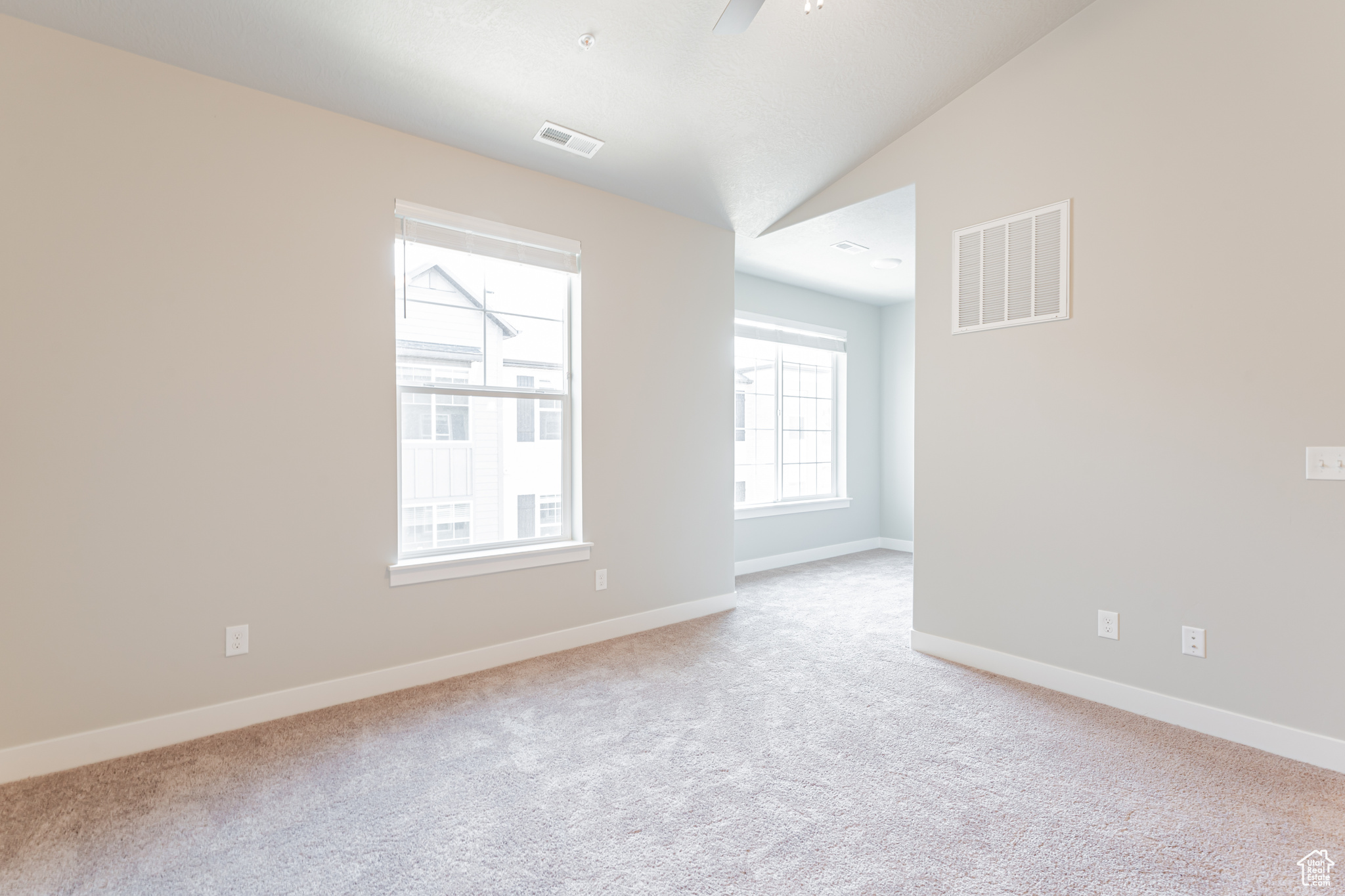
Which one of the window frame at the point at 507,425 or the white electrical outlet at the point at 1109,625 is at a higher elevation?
the window frame at the point at 507,425

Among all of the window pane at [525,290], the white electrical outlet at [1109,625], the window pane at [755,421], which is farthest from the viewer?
the window pane at [755,421]

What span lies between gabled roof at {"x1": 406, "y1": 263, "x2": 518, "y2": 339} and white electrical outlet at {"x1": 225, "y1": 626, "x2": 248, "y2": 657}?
5.44 feet

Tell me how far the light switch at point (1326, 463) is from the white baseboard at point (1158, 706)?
0.91 m

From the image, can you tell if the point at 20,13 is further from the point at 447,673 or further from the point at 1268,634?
the point at 1268,634

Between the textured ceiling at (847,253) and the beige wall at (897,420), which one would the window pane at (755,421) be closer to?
the textured ceiling at (847,253)

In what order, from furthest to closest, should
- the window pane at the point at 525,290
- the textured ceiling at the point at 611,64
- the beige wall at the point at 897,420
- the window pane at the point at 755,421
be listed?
the beige wall at the point at 897,420 < the window pane at the point at 755,421 < the window pane at the point at 525,290 < the textured ceiling at the point at 611,64

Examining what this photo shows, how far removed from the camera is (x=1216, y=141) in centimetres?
235

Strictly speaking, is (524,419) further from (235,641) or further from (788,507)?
(788,507)

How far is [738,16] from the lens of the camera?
5.68ft

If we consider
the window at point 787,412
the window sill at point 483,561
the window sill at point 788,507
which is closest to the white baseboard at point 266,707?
the window sill at point 483,561

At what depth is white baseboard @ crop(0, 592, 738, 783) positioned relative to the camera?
214cm

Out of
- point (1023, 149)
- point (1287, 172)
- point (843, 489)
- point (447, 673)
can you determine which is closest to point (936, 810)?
point (447, 673)

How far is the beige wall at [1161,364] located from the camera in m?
2.18

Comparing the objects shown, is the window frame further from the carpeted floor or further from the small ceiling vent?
the carpeted floor
